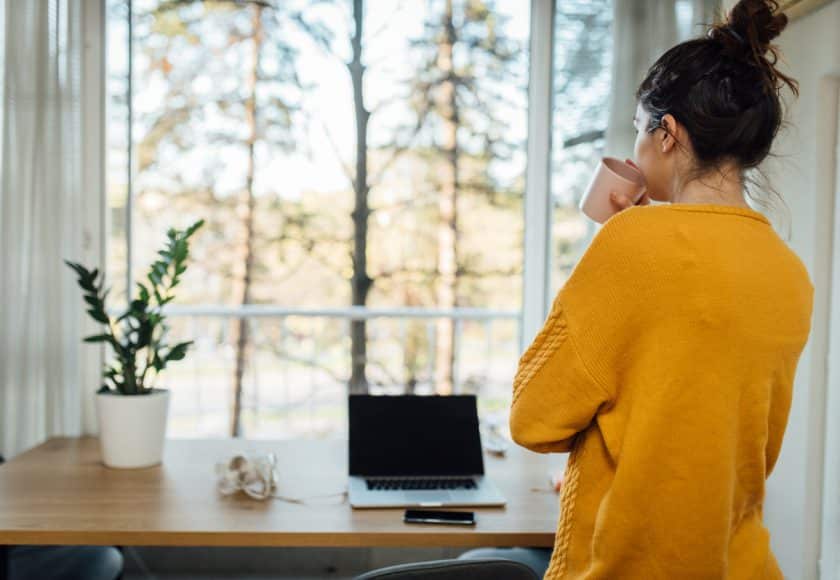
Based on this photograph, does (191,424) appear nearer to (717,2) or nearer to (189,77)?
(189,77)

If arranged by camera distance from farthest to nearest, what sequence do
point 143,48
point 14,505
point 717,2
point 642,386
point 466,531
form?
point 143,48
point 717,2
point 14,505
point 466,531
point 642,386

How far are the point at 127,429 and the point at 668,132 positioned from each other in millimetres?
1458

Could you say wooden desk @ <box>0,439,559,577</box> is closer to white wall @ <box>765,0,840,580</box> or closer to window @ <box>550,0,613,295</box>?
white wall @ <box>765,0,840,580</box>

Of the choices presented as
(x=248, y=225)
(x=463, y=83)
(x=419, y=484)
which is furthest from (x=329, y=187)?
(x=419, y=484)

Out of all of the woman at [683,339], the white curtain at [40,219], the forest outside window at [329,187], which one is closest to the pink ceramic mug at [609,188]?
the woman at [683,339]

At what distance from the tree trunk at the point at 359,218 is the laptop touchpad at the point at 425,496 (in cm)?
281

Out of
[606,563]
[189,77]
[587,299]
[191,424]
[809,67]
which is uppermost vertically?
[189,77]

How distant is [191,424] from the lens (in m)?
4.70

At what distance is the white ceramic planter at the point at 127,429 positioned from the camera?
1.82 m

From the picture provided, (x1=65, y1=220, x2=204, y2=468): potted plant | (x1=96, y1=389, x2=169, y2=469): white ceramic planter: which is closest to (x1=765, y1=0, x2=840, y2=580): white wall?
(x1=65, y1=220, x2=204, y2=468): potted plant

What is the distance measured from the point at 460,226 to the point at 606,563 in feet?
12.2

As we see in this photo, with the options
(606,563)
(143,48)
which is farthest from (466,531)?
(143,48)

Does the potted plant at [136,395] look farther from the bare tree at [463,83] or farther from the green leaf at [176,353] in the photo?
the bare tree at [463,83]

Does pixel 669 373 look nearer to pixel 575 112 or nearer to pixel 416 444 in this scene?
pixel 416 444
